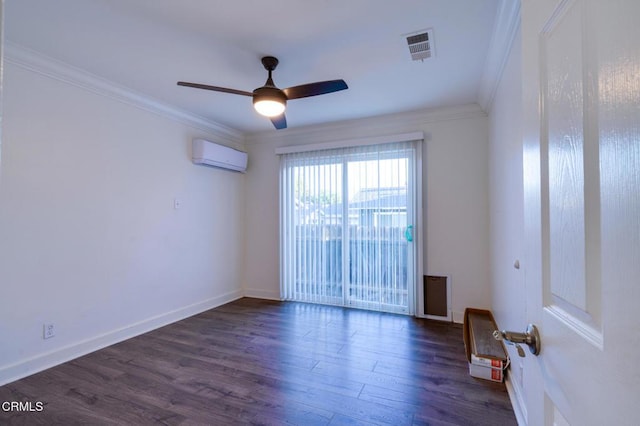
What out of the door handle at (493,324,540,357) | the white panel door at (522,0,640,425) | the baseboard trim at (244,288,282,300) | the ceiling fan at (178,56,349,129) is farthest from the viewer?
the baseboard trim at (244,288,282,300)

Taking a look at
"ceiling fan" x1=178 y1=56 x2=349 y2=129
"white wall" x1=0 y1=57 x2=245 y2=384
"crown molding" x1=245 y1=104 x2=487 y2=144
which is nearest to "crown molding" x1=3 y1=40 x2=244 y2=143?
"white wall" x1=0 y1=57 x2=245 y2=384

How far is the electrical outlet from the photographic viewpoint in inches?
92.2

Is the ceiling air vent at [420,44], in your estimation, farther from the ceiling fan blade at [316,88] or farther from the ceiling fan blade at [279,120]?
the ceiling fan blade at [279,120]

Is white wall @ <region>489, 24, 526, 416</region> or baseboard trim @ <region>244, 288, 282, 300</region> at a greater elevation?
white wall @ <region>489, 24, 526, 416</region>

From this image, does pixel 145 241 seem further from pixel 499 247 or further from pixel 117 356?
pixel 499 247

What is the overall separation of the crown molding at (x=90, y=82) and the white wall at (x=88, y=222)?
0.05 meters

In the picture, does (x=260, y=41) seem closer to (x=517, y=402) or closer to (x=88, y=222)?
(x=88, y=222)

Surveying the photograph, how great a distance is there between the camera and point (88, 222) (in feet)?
8.65

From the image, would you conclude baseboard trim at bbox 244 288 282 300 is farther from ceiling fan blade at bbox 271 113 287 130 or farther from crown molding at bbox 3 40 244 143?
ceiling fan blade at bbox 271 113 287 130

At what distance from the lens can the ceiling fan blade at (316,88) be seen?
82.2 inches

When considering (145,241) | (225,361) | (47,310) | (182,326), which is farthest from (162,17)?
(182,326)

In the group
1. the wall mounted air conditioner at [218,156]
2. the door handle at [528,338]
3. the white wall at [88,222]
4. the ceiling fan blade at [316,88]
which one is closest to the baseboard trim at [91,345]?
the white wall at [88,222]

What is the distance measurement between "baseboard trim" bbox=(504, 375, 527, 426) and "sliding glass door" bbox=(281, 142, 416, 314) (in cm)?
155

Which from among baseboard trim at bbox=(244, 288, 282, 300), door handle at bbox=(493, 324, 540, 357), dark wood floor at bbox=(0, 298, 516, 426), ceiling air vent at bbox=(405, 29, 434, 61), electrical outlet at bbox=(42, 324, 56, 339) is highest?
ceiling air vent at bbox=(405, 29, 434, 61)
